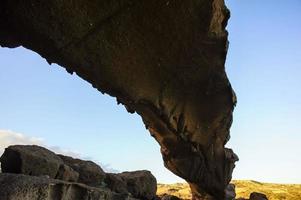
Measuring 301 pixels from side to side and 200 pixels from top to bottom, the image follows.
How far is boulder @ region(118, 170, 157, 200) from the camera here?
877 centimetres

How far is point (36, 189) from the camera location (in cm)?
436

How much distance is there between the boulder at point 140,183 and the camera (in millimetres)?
8766

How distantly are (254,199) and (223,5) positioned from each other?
36.3 ft

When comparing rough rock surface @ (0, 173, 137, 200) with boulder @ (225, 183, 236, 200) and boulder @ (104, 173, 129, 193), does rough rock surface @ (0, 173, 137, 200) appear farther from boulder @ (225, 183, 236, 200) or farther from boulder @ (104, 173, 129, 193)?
boulder @ (225, 183, 236, 200)

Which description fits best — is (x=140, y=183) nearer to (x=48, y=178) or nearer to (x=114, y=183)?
(x=114, y=183)

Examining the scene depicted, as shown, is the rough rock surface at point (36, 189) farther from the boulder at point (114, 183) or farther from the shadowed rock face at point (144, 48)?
the boulder at point (114, 183)

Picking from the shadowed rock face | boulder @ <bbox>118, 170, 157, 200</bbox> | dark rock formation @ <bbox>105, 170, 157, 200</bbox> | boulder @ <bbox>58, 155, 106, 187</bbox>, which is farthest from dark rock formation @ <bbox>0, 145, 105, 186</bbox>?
boulder @ <bbox>118, 170, 157, 200</bbox>

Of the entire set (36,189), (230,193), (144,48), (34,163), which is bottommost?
(36,189)

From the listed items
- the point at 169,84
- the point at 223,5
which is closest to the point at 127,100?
the point at 169,84

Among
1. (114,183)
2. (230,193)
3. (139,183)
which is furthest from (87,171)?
(230,193)

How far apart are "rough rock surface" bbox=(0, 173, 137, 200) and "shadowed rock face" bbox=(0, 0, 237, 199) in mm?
2446

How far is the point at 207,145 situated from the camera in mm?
12102

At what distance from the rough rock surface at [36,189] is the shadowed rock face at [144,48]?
2.45m

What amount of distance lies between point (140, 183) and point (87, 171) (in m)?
2.29
